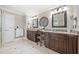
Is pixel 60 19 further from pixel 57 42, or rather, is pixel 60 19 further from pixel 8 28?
pixel 8 28

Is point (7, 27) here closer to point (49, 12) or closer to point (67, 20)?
point (49, 12)

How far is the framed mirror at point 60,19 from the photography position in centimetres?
394

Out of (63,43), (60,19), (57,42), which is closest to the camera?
(63,43)

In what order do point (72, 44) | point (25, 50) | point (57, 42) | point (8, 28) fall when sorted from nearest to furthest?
point (72, 44) → point (57, 42) → point (25, 50) → point (8, 28)

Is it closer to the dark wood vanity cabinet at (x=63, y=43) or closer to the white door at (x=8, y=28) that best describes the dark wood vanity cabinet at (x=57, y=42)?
the dark wood vanity cabinet at (x=63, y=43)

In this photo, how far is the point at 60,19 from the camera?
13.8 feet

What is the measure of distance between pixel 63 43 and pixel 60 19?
58.2 inches

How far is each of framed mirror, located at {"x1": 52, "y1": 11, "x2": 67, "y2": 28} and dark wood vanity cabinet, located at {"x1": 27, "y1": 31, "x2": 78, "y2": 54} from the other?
30.5 inches

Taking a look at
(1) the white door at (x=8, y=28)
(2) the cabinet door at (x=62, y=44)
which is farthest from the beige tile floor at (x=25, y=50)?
(1) the white door at (x=8, y=28)

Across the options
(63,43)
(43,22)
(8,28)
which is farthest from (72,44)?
(8,28)

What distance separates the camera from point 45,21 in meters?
5.49

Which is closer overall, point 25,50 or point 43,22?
point 25,50

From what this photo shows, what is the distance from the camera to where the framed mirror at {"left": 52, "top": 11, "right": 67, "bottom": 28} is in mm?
3943

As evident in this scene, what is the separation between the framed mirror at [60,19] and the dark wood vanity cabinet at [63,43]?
2.54ft
